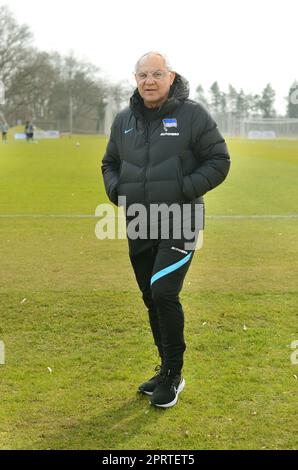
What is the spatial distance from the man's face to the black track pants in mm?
983

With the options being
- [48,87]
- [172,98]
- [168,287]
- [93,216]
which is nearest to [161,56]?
[172,98]

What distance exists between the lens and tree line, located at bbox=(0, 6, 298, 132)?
279ft

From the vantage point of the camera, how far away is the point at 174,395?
436 centimetres

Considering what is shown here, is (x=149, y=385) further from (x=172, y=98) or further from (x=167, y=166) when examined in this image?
(x=172, y=98)

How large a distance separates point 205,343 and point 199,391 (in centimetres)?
97

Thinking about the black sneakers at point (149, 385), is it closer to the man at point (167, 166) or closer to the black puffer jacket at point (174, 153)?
the man at point (167, 166)

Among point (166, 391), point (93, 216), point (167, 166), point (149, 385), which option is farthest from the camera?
point (93, 216)

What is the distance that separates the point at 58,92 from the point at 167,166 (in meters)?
101

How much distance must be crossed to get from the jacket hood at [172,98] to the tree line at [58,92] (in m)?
79.6

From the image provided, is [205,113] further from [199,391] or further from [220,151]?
[199,391]

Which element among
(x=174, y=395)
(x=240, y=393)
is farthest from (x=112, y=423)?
(x=240, y=393)

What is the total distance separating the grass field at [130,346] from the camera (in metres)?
4.02

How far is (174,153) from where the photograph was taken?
4152 millimetres

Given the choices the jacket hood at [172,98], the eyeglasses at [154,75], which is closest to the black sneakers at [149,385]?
the jacket hood at [172,98]
